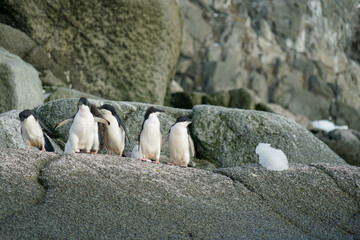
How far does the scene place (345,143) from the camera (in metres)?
19.0

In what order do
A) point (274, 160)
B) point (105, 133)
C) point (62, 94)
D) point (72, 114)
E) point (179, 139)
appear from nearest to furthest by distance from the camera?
point (274, 160), point (179, 139), point (105, 133), point (72, 114), point (62, 94)

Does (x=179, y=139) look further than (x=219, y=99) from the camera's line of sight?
No

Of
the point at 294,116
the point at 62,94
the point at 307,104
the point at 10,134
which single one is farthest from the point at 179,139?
the point at 307,104

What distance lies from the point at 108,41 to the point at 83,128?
937 cm

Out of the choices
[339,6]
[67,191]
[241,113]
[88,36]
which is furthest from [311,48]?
[67,191]

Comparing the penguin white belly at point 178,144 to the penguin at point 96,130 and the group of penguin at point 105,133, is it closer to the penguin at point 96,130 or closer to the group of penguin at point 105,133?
the group of penguin at point 105,133

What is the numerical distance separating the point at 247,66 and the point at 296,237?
82.6ft

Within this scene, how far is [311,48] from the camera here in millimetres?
32438

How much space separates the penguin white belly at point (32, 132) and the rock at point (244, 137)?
3997mm

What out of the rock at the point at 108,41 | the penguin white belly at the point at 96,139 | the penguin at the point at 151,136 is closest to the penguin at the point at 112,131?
the penguin white belly at the point at 96,139

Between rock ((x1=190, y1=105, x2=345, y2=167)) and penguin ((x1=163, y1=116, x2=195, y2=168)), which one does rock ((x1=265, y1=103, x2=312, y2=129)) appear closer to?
rock ((x1=190, y1=105, x2=345, y2=167))

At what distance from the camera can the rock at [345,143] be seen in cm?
1769

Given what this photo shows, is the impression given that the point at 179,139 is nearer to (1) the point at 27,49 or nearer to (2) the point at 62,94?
(2) the point at 62,94

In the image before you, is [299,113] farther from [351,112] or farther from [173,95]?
[173,95]
